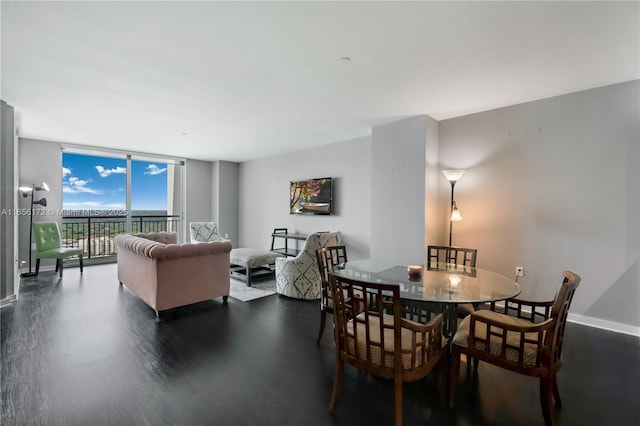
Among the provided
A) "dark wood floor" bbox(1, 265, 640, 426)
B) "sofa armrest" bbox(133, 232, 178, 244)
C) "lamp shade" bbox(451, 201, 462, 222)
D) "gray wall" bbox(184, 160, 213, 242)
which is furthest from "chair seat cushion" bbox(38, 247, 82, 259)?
"lamp shade" bbox(451, 201, 462, 222)

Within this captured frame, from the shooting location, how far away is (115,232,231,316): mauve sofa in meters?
3.25

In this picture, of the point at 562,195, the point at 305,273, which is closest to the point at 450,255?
the point at 562,195

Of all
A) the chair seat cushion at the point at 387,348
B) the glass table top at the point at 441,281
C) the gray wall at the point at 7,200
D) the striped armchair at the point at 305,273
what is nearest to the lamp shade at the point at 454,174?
the glass table top at the point at 441,281

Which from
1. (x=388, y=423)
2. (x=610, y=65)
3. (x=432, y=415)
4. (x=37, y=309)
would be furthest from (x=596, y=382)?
(x=37, y=309)

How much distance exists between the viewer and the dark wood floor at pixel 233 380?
1.79 metres

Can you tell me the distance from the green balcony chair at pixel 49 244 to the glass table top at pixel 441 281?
5066 millimetres

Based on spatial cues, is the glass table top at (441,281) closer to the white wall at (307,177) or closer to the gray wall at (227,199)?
the white wall at (307,177)

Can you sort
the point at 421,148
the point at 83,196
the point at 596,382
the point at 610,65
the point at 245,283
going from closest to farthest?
the point at 596,382
the point at 610,65
the point at 421,148
the point at 245,283
the point at 83,196

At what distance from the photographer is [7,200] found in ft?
11.8

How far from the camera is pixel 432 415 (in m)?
1.79

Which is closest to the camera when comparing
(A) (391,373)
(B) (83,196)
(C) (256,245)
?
(A) (391,373)

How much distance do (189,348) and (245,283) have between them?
2134 mm

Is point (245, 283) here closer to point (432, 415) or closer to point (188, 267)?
point (188, 267)

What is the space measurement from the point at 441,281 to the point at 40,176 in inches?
286
